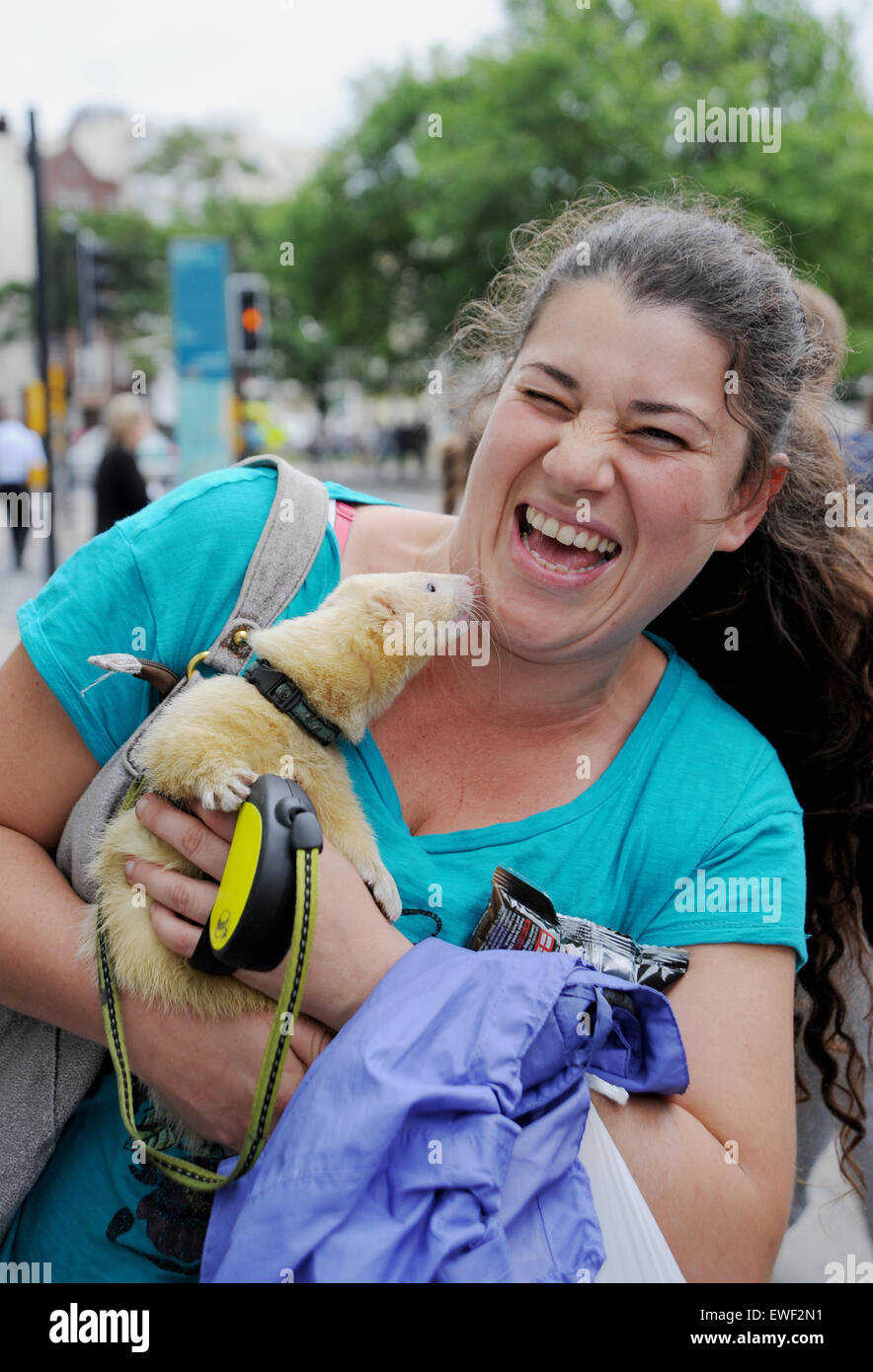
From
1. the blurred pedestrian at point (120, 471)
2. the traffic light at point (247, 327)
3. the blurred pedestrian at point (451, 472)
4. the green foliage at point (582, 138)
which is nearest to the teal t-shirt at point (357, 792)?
the blurred pedestrian at point (451, 472)

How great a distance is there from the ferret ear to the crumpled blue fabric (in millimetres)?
795

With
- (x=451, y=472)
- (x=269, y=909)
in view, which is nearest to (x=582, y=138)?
(x=451, y=472)

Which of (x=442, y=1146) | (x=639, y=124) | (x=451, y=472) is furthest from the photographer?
(x=639, y=124)

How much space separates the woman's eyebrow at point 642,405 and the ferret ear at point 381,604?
506 mm

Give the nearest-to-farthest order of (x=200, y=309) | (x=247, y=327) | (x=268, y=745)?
(x=268, y=745)
(x=247, y=327)
(x=200, y=309)

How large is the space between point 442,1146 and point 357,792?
0.76 meters

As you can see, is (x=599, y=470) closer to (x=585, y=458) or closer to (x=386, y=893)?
(x=585, y=458)

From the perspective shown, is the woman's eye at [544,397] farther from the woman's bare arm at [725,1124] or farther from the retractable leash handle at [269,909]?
the woman's bare arm at [725,1124]

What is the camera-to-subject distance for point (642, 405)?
2.00 m

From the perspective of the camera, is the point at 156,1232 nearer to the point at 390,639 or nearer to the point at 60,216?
the point at 390,639

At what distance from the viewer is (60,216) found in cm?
6078

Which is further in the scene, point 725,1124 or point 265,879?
point 725,1124
